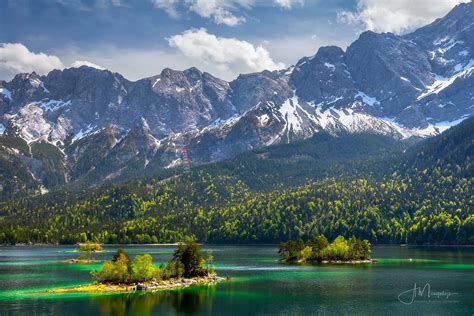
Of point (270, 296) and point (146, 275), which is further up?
point (146, 275)

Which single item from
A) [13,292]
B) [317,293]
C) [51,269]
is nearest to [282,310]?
[317,293]

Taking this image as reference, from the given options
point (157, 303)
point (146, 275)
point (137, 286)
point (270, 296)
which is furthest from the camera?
point (146, 275)

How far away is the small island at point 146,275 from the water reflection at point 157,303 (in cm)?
921

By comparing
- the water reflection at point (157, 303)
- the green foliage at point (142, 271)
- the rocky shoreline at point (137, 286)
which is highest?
the green foliage at point (142, 271)

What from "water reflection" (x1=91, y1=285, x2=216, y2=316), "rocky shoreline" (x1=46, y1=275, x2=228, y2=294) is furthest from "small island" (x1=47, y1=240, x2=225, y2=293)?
"water reflection" (x1=91, y1=285, x2=216, y2=316)

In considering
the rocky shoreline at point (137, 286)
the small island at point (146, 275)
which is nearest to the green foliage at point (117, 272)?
the small island at point (146, 275)

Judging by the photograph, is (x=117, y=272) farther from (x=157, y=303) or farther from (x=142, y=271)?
(x=157, y=303)

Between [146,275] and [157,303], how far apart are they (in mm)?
27585

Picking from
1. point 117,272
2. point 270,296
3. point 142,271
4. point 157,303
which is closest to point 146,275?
point 142,271

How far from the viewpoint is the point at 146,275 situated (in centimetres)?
14838

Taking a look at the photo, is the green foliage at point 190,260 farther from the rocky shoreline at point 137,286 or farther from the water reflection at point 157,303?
the water reflection at point 157,303

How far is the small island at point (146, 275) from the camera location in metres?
142

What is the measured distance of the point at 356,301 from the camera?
125188 millimetres

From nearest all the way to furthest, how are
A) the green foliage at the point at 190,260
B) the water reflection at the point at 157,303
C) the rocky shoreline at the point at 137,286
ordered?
1. the water reflection at the point at 157,303
2. the rocky shoreline at the point at 137,286
3. the green foliage at the point at 190,260
